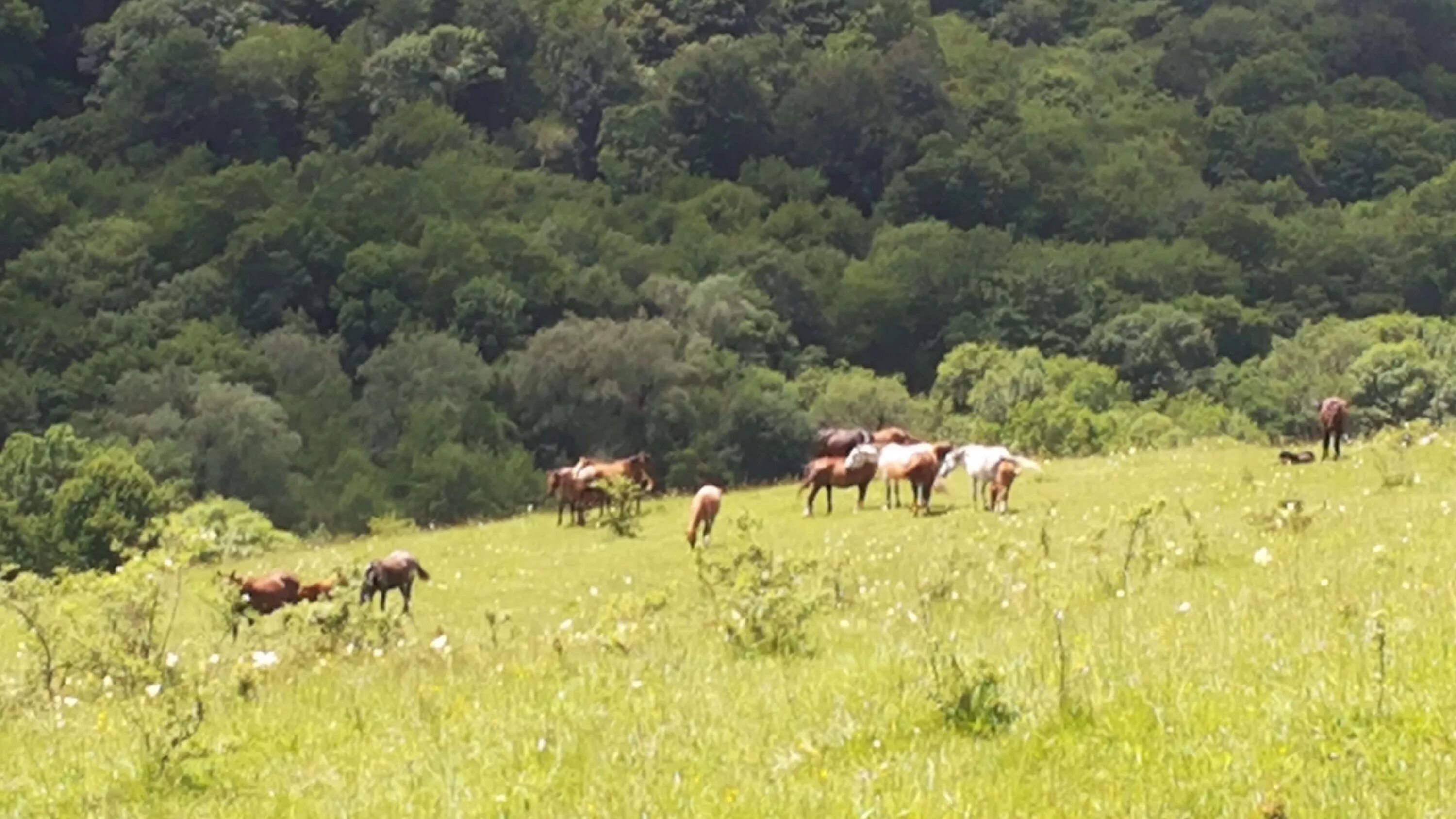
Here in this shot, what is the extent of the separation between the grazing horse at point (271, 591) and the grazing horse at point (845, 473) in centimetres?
986

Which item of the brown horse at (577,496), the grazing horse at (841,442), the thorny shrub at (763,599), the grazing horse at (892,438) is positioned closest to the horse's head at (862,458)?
the grazing horse at (892,438)

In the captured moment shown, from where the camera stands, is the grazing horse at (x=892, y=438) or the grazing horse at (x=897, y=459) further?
the grazing horse at (x=892, y=438)

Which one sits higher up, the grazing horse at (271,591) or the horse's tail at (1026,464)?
the horse's tail at (1026,464)

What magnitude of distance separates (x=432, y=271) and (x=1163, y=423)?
4463 cm

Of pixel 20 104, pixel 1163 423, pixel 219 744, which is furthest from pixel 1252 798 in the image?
pixel 20 104

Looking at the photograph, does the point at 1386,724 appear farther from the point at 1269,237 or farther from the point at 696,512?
the point at 1269,237

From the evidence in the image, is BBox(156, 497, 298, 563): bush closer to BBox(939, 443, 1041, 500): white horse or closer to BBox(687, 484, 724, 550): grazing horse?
BBox(687, 484, 724, 550): grazing horse

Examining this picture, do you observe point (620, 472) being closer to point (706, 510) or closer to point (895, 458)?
point (706, 510)

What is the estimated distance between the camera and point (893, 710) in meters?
8.08

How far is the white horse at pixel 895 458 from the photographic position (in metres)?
26.7

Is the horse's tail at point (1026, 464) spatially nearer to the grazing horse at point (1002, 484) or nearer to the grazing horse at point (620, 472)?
the grazing horse at point (1002, 484)

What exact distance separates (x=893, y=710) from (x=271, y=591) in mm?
14870

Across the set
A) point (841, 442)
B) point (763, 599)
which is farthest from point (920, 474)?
point (763, 599)

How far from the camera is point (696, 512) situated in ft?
85.5
